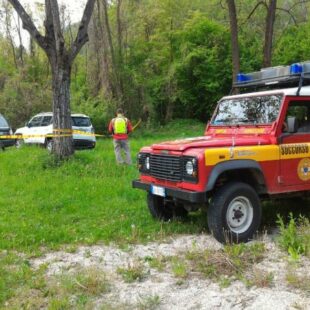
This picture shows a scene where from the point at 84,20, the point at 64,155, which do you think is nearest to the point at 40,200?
the point at 64,155

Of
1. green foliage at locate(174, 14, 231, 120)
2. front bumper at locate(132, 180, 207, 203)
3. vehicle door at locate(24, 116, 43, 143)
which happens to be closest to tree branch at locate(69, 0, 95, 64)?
front bumper at locate(132, 180, 207, 203)

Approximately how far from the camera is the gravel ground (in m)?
4.83

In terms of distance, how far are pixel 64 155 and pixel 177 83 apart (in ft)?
71.5

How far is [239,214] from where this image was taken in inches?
271

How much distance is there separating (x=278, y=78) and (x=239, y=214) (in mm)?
2516

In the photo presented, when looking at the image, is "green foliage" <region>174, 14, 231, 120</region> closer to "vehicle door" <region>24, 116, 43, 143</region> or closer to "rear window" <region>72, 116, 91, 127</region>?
"rear window" <region>72, 116, 91, 127</region>

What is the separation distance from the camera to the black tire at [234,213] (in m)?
6.65

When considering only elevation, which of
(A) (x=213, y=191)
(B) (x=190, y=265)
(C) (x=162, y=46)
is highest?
(C) (x=162, y=46)

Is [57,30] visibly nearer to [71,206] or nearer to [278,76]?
[71,206]

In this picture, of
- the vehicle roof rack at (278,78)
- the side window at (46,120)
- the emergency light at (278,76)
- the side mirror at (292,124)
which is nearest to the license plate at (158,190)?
the side mirror at (292,124)

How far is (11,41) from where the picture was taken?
44000mm

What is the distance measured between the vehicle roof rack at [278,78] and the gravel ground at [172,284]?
265cm

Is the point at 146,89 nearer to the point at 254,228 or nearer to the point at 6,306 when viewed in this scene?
the point at 254,228

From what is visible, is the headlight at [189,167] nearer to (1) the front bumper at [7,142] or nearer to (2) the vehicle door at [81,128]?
(2) the vehicle door at [81,128]
